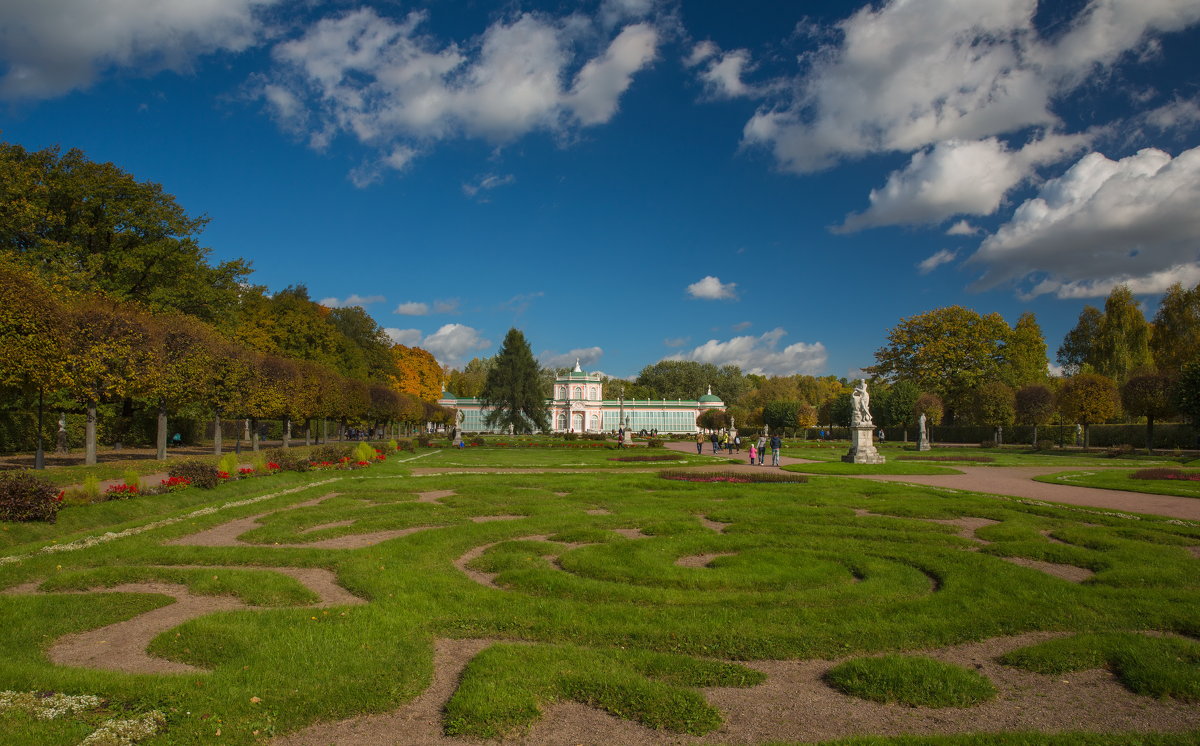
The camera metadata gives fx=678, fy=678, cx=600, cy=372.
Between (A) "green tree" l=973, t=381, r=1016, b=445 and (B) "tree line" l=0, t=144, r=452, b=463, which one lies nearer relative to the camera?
(B) "tree line" l=0, t=144, r=452, b=463

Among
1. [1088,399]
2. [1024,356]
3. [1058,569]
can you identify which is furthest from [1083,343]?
[1058,569]

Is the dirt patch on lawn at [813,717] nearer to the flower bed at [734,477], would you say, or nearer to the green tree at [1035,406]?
the flower bed at [734,477]

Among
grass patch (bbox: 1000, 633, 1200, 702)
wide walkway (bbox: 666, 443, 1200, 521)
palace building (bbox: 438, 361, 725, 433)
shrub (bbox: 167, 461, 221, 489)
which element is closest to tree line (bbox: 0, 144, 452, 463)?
shrub (bbox: 167, 461, 221, 489)

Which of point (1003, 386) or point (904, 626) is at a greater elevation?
point (1003, 386)

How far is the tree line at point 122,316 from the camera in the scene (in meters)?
21.9

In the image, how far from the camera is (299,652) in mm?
6312

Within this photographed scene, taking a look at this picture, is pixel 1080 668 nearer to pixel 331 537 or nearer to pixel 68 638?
pixel 68 638

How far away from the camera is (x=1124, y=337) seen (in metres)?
62.2

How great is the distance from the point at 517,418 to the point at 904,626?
2788 inches

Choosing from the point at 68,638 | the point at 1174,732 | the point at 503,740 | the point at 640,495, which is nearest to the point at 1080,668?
the point at 1174,732

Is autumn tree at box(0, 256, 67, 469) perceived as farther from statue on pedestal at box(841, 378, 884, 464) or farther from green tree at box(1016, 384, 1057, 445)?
green tree at box(1016, 384, 1057, 445)

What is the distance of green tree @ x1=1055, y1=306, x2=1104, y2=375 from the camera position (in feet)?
217

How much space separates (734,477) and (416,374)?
6750 cm

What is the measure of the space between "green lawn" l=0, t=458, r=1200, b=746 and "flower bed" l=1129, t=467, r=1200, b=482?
11899mm
